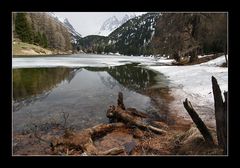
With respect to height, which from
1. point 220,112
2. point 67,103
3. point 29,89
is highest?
point 220,112

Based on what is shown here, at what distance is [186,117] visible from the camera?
1327cm

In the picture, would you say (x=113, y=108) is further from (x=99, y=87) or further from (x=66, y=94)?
→ (x=99, y=87)

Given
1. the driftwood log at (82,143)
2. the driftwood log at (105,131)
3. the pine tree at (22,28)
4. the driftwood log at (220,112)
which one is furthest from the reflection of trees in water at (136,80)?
the pine tree at (22,28)

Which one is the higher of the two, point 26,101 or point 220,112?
point 220,112

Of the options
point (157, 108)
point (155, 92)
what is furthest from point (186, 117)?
point (155, 92)

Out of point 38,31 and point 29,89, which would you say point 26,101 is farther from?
point 38,31

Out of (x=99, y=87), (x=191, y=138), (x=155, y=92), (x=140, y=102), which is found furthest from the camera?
(x=99, y=87)

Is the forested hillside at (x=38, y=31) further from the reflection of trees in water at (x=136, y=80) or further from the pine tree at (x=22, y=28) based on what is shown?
the reflection of trees in water at (x=136, y=80)

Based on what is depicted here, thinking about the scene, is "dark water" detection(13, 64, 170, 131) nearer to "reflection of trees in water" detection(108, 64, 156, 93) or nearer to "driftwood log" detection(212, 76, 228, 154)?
"reflection of trees in water" detection(108, 64, 156, 93)

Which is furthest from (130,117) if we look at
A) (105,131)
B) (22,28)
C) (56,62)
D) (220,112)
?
(22,28)

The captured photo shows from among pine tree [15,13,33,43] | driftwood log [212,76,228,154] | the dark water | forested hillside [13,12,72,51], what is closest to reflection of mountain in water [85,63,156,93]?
the dark water

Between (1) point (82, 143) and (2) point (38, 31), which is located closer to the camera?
(1) point (82, 143)
